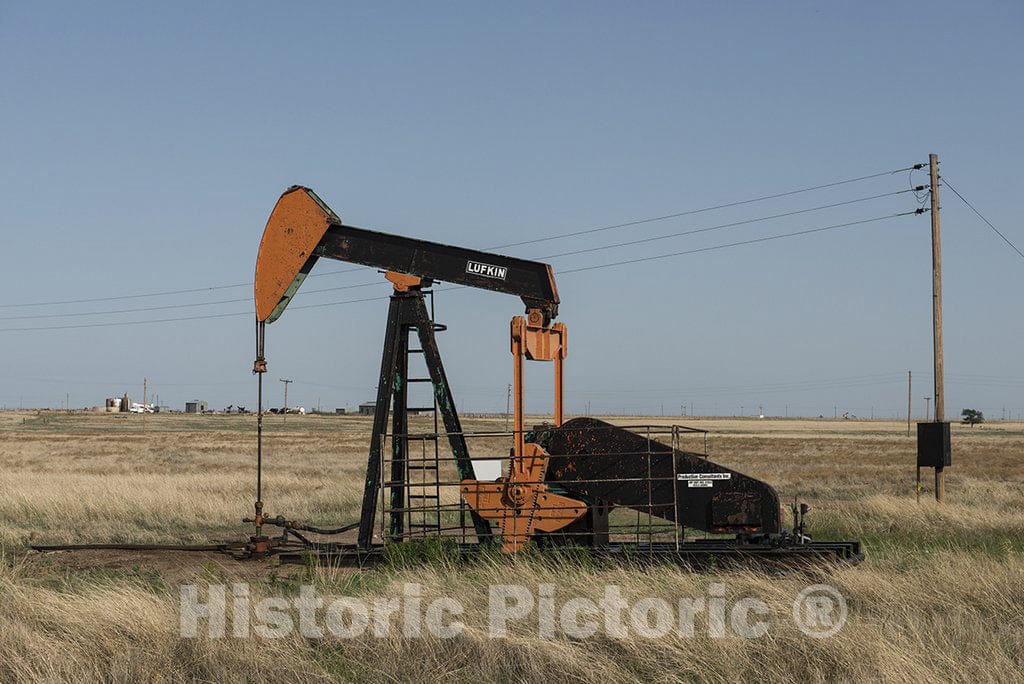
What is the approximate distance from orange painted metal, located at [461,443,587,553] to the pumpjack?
0.04ft

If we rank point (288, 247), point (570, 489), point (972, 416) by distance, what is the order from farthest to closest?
point (972, 416) < point (288, 247) < point (570, 489)

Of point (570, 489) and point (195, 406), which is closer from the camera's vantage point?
point (570, 489)

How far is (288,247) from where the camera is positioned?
36.7ft

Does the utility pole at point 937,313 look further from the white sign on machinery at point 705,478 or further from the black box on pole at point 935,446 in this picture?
the white sign on machinery at point 705,478

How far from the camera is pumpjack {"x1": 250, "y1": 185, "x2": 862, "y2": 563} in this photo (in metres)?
9.75

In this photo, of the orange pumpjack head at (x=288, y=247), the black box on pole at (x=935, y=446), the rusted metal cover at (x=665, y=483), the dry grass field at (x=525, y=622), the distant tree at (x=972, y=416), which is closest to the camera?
the dry grass field at (x=525, y=622)

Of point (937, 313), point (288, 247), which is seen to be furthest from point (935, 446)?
point (288, 247)

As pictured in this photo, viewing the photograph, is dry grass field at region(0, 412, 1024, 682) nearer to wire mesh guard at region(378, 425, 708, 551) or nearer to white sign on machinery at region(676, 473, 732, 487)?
wire mesh guard at region(378, 425, 708, 551)

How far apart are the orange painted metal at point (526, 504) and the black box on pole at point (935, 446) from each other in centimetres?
929

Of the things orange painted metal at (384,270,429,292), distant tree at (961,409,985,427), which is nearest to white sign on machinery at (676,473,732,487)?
orange painted metal at (384,270,429,292)

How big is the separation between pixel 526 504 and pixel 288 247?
3.88 meters

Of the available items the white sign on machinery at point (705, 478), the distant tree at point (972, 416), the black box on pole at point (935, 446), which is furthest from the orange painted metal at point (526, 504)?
the distant tree at point (972, 416)

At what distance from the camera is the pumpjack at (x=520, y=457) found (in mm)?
9750

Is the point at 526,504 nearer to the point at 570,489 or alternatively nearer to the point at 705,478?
the point at 570,489
